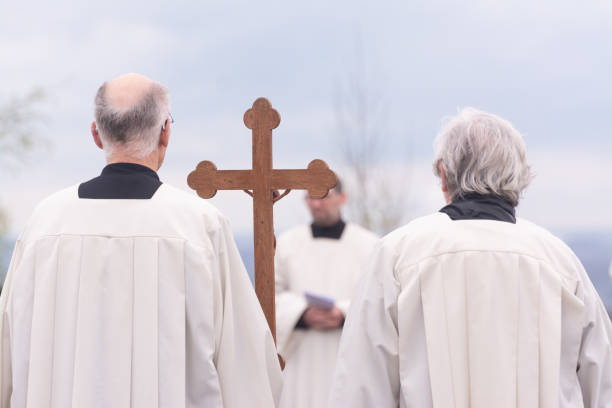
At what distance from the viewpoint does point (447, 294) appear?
2.91 meters

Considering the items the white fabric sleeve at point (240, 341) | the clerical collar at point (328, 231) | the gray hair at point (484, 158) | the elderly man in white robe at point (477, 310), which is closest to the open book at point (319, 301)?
the clerical collar at point (328, 231)

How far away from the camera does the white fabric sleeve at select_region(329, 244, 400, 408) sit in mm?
2943

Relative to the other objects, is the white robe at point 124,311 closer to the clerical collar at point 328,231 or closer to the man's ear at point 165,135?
the man's ear at point 165,135

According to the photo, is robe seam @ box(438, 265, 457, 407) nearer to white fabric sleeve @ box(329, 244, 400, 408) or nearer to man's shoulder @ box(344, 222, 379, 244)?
white fabric sleeve @ box(329, 244, 400, 408)

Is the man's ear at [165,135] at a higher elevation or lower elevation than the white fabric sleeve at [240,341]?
higher

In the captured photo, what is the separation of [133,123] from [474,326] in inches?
56.9

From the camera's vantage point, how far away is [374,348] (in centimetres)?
295

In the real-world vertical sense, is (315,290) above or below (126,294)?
below

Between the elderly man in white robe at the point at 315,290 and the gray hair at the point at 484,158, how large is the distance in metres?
2.35

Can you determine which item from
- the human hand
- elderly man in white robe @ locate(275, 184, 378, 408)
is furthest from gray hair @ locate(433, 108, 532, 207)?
the human hand

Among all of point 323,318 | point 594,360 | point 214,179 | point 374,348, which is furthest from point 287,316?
point 594,360

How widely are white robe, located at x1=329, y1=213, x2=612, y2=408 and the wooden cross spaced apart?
564 millimetres

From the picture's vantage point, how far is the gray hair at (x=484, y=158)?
2936mm

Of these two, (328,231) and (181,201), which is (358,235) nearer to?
(328,231)
